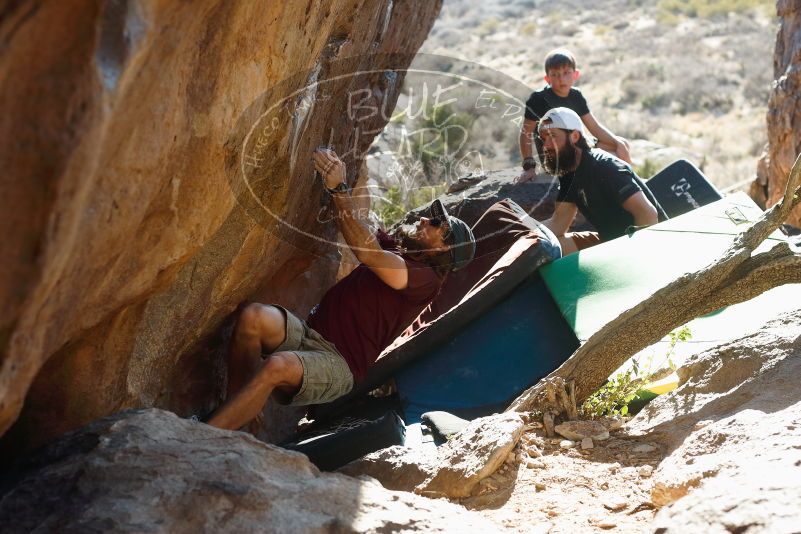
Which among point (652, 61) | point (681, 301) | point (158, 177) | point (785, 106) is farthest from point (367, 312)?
point (652, 61)

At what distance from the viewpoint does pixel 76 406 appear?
363 cm

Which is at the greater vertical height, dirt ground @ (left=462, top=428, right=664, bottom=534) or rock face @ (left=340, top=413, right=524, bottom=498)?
rock face @ (left=340, top=413, right=524, bottom=498)

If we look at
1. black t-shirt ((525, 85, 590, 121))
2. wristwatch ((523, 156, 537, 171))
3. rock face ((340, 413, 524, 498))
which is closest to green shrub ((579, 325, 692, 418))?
rock face ((340, 413, 524, 498))

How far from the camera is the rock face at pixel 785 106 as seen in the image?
7.68 m

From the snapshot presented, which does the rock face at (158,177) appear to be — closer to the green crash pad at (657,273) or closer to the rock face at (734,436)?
the green crash pad at (657,273)

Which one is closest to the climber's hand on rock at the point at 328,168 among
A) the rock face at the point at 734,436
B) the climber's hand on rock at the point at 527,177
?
the rock face at the point at 734,436

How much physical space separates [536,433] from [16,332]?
101 inches

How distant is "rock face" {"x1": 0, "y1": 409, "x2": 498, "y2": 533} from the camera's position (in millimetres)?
2762

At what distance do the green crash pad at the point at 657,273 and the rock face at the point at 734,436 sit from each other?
1110mm

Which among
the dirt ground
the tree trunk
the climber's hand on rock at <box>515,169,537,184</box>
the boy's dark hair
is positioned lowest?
the dirt ground

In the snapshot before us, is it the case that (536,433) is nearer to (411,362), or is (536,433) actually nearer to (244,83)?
(411,362)

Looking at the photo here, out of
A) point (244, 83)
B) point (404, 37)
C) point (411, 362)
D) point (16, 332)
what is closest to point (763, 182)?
point (404, 37)

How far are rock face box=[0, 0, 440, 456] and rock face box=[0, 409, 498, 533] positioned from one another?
0.28 meters

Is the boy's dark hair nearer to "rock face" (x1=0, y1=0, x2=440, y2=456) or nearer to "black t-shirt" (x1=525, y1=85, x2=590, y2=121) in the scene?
"black t-shirt" (x1=525, y1=85, x2=590, y2=121)
